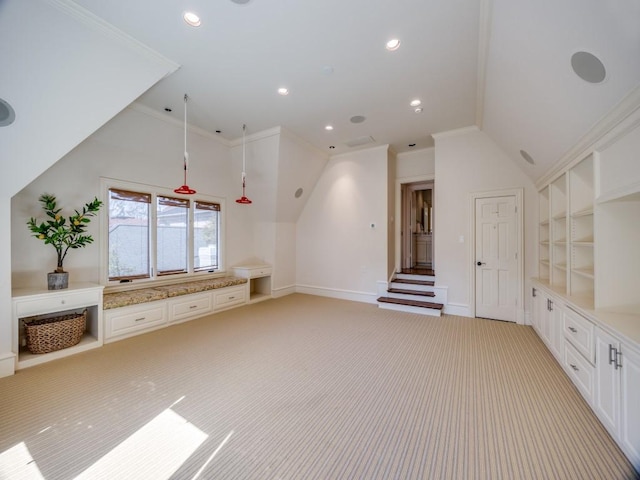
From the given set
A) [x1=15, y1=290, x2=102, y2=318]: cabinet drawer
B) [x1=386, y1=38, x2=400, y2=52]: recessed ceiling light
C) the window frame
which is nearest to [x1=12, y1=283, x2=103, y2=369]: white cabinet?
[x1=15, y1=290, x2=102, y2=318]: cabinet drawer

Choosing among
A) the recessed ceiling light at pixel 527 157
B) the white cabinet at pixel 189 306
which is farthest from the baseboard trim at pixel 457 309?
the white cabinet at pixel 189 306

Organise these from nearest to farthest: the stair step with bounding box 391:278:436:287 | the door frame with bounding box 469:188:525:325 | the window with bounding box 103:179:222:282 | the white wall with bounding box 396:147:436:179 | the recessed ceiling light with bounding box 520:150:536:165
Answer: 1. the recessed ceiling light with bounding box 520:150:536:165
2. the window with bounding box 103:179:222:282
3. the door frame with bounding box 469:188:525:325
4. the stair step with bounding box 391:278:436:287
5. the white wall with bounding box 396:147:436:179

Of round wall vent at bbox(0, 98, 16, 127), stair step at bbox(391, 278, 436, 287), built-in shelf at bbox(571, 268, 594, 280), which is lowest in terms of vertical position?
stair step at bbox(391, 278, 436, 287)

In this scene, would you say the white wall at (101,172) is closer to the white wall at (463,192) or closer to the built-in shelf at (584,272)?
the white wall at (463,192)

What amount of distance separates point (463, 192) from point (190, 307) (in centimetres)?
532

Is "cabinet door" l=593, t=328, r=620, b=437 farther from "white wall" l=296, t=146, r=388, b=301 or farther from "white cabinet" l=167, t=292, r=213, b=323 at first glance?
"white cabinet" l=167, t=292, r=213, b=323

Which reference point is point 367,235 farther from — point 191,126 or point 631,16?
point 631,16

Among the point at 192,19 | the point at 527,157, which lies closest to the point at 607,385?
the point at 527,157

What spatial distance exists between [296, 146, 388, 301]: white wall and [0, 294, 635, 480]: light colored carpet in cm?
239

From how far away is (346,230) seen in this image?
611 cm

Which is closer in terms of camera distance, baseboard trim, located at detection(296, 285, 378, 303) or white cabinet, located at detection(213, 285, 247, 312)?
white cabinet, located at detection(213, 285, 247, 312)

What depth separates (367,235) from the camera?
5.83 m

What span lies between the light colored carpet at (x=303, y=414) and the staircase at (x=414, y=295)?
1272 millimetres

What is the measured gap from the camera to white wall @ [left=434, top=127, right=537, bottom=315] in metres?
4.34
